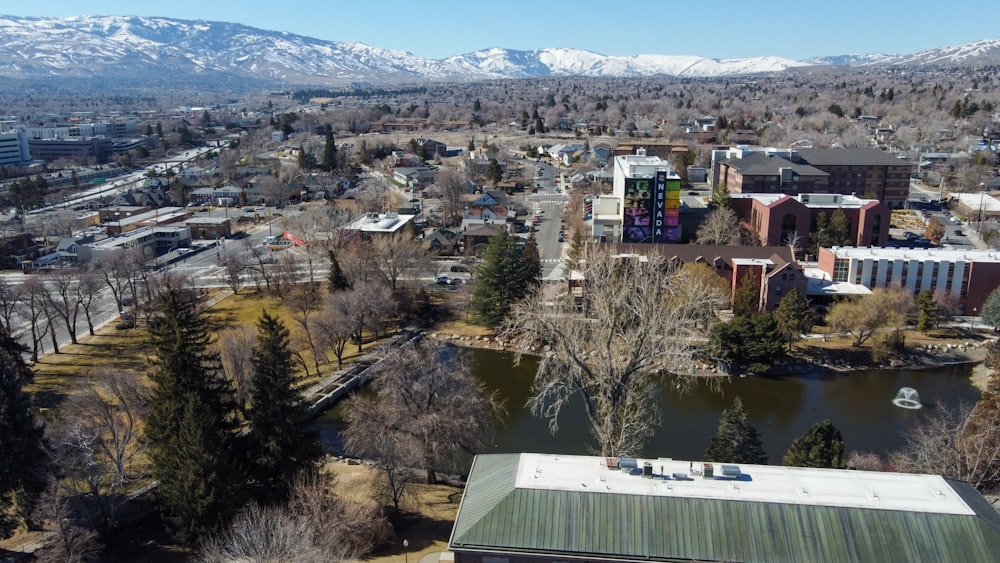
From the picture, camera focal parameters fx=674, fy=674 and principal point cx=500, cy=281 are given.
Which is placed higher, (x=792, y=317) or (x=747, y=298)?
(x=747, y=298)

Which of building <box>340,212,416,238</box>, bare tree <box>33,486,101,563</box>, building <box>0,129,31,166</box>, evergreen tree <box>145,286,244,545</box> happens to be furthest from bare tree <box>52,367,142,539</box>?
building <box>0,129,31,166</box>

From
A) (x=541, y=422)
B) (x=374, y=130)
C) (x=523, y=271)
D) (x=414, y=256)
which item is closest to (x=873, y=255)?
(x=523, y=271)

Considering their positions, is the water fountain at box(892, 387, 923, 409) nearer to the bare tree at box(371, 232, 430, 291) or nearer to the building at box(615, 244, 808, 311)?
the building at box(615, 244, 808, 311)

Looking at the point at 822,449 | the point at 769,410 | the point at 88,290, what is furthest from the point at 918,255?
the point at 88,290

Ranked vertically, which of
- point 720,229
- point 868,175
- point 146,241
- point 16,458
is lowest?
point 146,241

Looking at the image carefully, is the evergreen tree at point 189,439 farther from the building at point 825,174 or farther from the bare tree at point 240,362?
the building at point 825,174

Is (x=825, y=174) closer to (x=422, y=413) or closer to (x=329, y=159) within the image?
(x=422, y=413)
